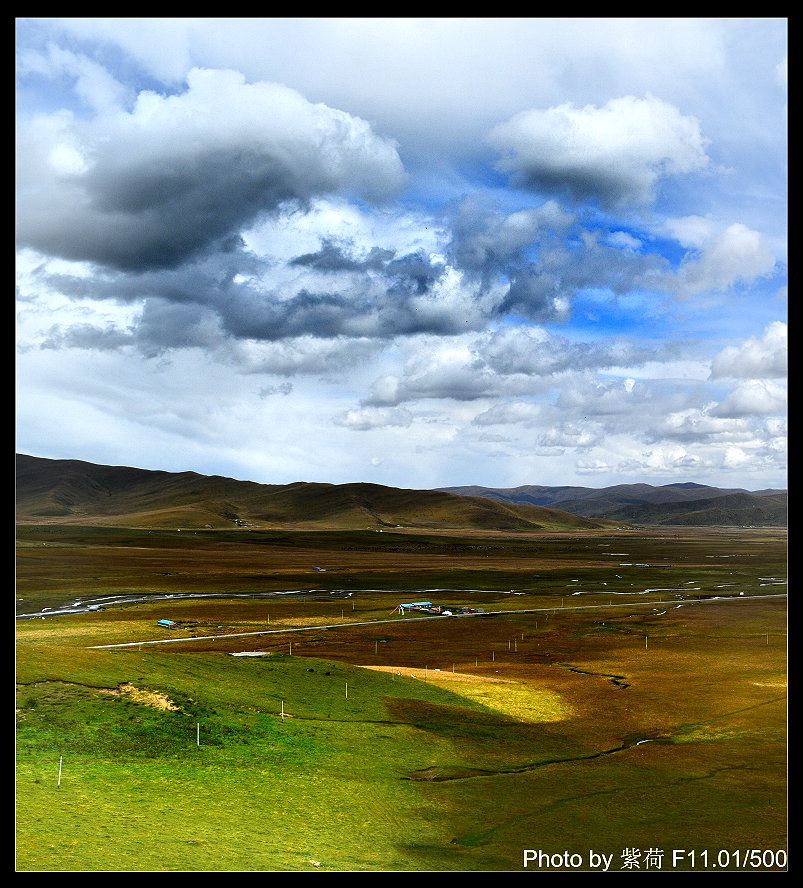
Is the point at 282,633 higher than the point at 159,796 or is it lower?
lower

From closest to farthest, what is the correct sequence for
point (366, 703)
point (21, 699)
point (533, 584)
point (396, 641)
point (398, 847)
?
1. point (398, 847)
2. point (21, 699)
3. point (366, 703)
4. point (396, 641)
5. point (533, 584)

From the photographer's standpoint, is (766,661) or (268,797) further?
(766,661)

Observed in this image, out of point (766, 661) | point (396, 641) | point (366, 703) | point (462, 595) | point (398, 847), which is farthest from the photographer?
point (462, 595)

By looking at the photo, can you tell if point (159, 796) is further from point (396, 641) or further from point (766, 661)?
point (766, 661)

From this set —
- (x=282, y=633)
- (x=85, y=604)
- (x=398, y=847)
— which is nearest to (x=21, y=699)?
(x=398, y=847)

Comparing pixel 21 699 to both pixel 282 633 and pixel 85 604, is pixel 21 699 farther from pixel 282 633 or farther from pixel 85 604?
pixel 85 604

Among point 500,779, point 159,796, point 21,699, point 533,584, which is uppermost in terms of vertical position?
point 21,699

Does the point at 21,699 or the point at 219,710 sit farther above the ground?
the point at 21,699

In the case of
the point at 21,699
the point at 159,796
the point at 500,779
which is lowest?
the point at 500,779

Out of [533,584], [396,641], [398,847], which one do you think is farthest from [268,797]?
[533,584]
